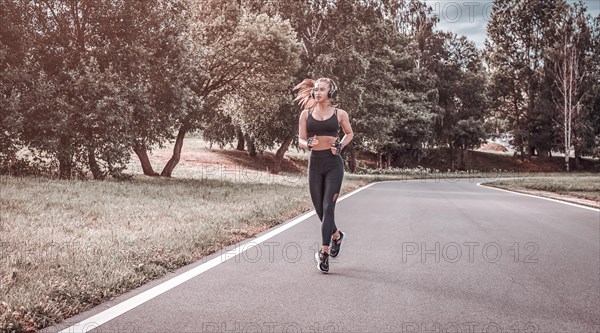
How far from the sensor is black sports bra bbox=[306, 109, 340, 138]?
5.71m

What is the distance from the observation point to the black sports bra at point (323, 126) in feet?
18.7

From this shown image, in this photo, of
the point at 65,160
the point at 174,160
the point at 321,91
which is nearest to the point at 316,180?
the point at 321,91

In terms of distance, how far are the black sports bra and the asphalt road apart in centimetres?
151

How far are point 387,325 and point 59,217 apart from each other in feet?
22.2

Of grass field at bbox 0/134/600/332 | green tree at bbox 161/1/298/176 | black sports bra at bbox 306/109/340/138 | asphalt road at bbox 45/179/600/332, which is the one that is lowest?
asphalt road at bbox 45/179/600/332

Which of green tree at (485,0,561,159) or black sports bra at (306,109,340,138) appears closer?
black sports bra at (306,109,340,138)

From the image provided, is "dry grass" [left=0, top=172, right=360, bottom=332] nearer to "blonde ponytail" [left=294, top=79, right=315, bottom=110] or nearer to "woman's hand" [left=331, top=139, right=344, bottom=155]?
"woman's hand" [left=331, top=139, right=344, bottom=155]

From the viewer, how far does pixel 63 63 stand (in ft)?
55.5

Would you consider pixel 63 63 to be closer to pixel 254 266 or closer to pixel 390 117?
pixel 254 266

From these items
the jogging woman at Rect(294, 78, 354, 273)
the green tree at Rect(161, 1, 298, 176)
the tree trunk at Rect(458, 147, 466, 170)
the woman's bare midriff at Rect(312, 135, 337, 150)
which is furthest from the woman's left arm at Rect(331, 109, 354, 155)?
the tree trunk at Rect(458, 147, 466, 170)

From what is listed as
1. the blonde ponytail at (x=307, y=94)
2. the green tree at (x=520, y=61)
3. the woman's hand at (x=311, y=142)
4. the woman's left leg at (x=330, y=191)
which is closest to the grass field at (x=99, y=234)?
the woman's left leg at (x=330, y=191)

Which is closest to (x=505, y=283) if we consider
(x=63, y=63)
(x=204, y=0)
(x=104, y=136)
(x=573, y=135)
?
(x=104, y=136)

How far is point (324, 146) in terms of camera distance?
5.77m

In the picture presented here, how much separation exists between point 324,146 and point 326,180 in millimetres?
385
